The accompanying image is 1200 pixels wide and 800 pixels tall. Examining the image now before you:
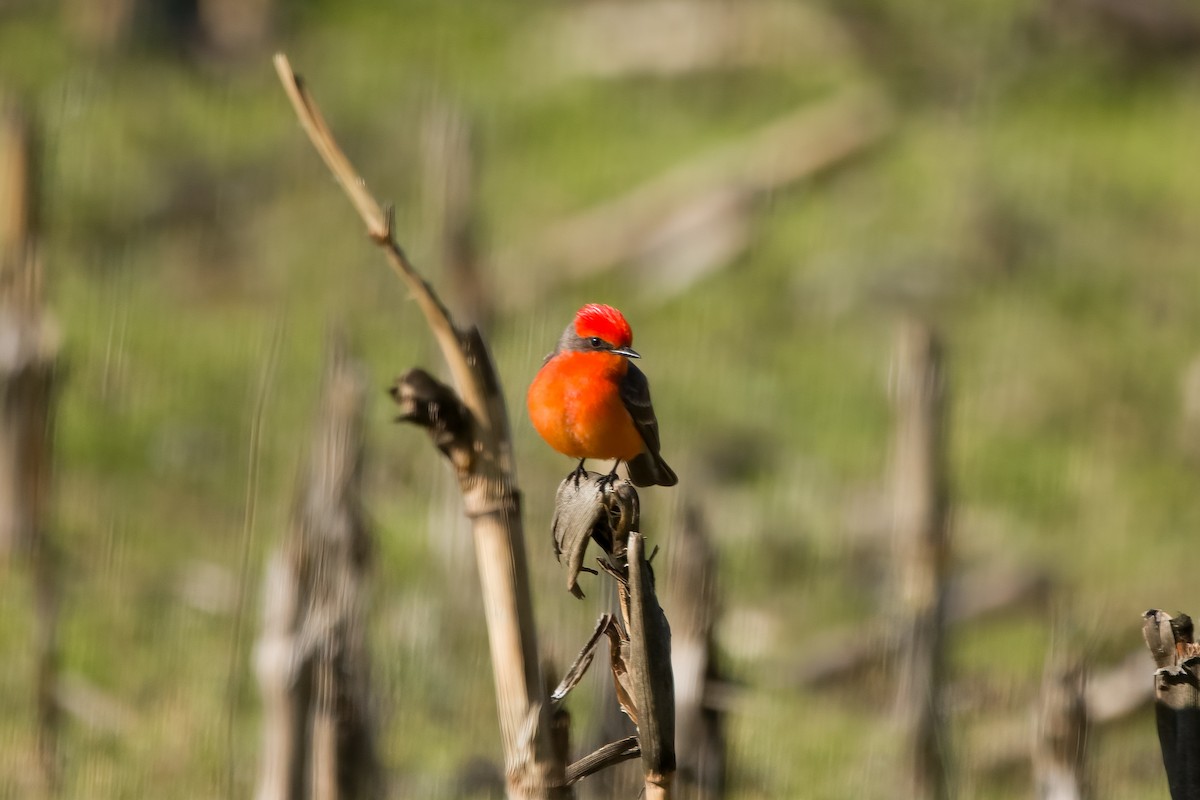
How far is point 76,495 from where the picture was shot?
7957 millimetres

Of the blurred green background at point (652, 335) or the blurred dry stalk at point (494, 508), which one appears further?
the blurred green background at point (652, 335)

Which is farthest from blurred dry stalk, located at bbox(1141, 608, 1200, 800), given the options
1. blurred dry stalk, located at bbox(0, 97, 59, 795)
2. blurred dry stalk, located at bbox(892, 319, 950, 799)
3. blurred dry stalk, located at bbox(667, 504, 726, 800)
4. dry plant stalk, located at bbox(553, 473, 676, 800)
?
blurred dry stalk, located at bbox(0, 97, 59, 795)

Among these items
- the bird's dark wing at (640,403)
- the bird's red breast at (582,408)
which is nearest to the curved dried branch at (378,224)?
the bird's red breast at (582,408)

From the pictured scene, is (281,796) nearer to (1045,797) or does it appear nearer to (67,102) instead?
(1045,797)

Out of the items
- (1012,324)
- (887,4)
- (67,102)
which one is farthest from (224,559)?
(887,4)

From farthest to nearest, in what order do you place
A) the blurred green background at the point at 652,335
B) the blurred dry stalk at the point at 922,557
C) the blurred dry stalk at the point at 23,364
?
the blurred dry stalk at the point at 23,364, the blurred green background at the point at 652,335, the blurred dry stalk at the point at 922,557

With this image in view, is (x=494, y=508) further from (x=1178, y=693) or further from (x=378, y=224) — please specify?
(x=1178, y=693)

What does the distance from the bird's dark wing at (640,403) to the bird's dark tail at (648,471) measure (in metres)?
0.05

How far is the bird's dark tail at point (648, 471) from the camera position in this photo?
307 centimetres

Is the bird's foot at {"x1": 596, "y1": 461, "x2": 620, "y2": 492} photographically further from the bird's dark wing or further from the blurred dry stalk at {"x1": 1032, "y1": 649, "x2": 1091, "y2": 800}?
the blurred dry stalk at {"x1": 1032, "y1": 649, "x2": 1091, "y2": 800}

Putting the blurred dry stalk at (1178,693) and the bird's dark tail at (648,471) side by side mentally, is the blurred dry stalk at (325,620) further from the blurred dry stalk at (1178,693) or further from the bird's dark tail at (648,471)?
the blurred dry stalk at (1178,693)

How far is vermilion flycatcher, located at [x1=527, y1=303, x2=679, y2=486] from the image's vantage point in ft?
9.49

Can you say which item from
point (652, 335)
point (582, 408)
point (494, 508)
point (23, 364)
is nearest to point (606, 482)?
point (494, 508)

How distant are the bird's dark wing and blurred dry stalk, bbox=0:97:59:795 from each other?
3.26m
